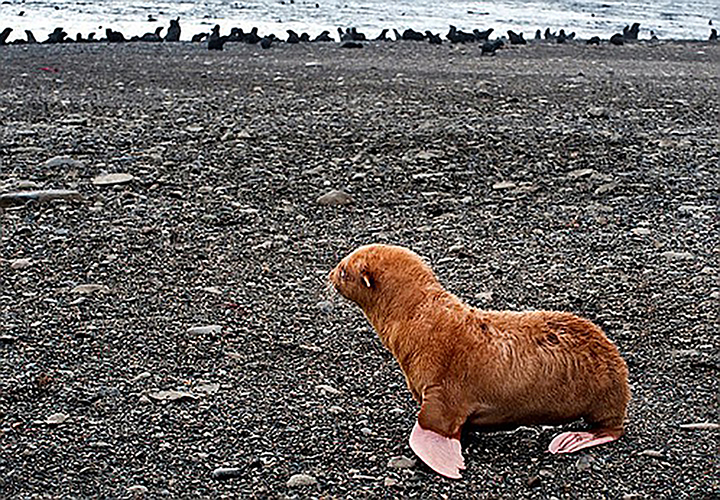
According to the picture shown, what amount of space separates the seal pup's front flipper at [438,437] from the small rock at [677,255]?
292cm

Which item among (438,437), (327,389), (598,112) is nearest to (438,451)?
(438,437)

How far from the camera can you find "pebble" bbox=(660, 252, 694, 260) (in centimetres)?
652

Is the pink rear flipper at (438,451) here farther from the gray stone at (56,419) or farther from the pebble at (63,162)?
the pebble at (63,162)

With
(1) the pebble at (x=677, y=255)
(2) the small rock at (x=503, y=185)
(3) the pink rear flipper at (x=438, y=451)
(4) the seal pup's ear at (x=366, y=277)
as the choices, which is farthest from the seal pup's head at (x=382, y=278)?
(2) the small rock at (x=503, y=185)

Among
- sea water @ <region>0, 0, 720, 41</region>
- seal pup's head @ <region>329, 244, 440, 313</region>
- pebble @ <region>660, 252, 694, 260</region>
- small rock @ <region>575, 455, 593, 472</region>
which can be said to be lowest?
sea water @ <region>0, 0, 720, 41</region>

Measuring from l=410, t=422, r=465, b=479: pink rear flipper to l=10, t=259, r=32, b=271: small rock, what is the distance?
3.20 m

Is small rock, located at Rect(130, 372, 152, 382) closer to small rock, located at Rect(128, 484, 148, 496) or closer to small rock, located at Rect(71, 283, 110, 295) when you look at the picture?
small rock, located at Rect(128, 484, 148, 496)

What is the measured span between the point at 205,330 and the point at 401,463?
1.73 metres

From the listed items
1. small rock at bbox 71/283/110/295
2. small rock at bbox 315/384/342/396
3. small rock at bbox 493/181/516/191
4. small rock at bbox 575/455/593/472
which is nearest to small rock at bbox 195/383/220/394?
small rock at bbox 315/384/342/396

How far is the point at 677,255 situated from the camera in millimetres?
6562

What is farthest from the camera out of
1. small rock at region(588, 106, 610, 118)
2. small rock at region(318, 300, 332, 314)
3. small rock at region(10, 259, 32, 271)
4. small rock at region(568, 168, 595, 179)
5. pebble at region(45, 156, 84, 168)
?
small rock at region(588, 106, 610, 118)

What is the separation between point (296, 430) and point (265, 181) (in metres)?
4.01

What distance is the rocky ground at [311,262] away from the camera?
163 inches

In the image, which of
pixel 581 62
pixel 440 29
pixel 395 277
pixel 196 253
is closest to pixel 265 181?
pixel 196 253
